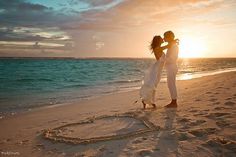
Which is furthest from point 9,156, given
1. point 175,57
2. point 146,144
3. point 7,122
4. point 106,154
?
point 175,57

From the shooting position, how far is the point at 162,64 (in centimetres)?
862

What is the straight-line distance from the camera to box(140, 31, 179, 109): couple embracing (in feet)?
27.5

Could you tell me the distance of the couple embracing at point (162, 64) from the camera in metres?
8.38

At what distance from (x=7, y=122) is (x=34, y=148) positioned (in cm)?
348

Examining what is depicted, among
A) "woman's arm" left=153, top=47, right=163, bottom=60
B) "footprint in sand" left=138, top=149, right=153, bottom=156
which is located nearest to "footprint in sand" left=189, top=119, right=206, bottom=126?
"footprint in sand" left=138, top=149, right=153, bottom=156

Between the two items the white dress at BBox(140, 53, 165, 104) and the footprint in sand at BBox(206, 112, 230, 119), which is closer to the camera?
the footprint in sand at BBox(206, 112, 230, 119)

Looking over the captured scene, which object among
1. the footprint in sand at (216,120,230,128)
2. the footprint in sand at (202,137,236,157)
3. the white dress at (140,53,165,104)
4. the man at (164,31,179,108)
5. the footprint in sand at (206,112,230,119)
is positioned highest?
the man at (164,31,179,108)

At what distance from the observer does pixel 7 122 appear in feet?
27.4

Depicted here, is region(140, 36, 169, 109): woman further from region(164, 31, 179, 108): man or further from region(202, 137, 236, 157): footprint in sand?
region(202, 137, 236, 157): footprint in sand

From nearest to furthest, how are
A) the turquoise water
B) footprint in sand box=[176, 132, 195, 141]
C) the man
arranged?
footprint in sand box=[176, 132, 195, 141]
the man
the turquoise water

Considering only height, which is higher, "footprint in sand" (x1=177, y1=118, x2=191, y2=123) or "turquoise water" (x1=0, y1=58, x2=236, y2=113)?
"footprint in sand" (x1=177, y1=118, x2=191, y2=123)

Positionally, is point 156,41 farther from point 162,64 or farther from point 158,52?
point 162,64

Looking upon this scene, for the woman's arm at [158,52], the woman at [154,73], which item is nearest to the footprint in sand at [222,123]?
the woman at [154,73]

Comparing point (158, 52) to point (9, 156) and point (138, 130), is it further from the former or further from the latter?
point (9, 156)
